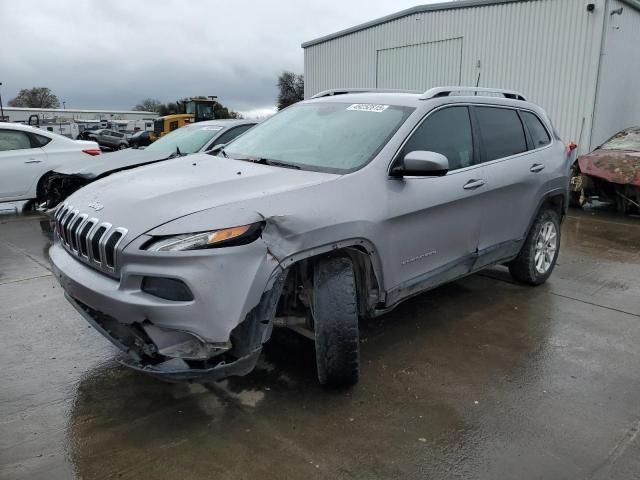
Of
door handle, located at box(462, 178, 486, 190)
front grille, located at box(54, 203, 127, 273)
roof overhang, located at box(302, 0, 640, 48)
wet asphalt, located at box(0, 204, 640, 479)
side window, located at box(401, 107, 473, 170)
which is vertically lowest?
wet asphalt, located at box(0, 204, 640, 479)

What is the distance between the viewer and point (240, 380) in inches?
136

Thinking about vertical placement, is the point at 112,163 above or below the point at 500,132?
below

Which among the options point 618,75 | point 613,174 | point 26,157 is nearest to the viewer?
point 26,157

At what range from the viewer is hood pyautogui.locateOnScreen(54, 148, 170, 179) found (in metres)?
6.71

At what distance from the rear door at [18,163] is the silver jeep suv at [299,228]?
6274mm

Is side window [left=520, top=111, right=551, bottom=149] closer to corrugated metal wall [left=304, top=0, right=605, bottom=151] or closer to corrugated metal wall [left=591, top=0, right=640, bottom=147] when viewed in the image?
corrugated metal wall [left=304, top=0, right=605, bottom=151]

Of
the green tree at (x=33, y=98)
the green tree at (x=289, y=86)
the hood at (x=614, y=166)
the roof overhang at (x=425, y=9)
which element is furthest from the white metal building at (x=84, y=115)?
the hood at (x=614, y=166)

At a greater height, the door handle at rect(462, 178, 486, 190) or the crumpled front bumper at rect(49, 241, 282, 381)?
the door handle at rect(462, 178, 486, 190)

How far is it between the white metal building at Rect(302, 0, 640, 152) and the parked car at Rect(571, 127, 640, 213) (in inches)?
94.7

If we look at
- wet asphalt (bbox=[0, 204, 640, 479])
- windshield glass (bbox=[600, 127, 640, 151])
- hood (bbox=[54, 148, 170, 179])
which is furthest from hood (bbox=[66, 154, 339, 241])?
windshield glass (bbox=[600, 127, 640, 151])

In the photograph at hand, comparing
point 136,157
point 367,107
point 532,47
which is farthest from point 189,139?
point 532,47

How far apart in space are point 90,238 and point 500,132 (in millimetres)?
3425

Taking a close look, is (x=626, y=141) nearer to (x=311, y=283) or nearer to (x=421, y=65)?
(x=421, y=65)

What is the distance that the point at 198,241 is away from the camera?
2.61 m
